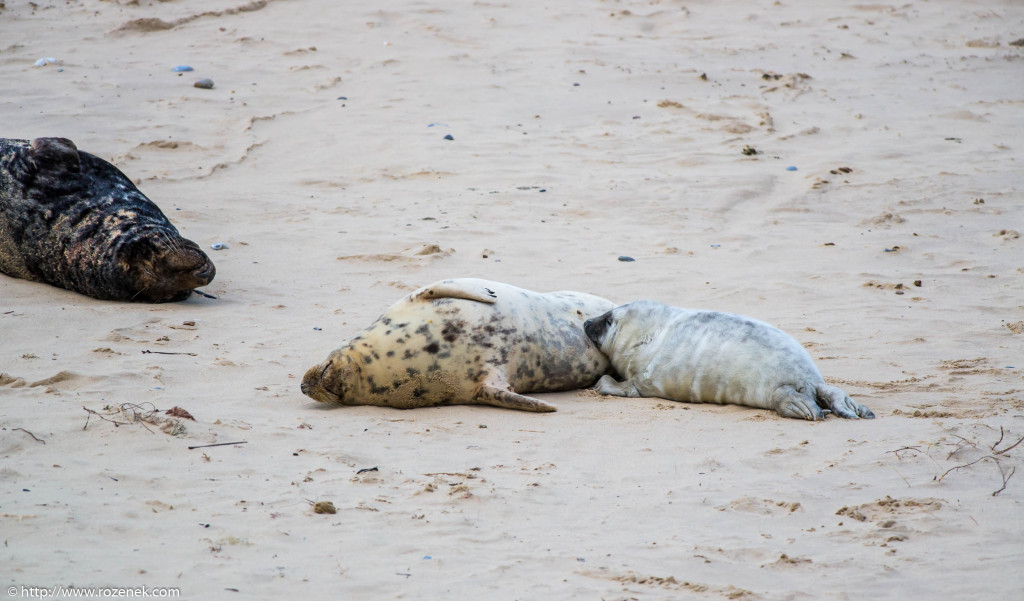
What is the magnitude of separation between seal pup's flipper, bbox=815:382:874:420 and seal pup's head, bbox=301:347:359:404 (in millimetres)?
2025

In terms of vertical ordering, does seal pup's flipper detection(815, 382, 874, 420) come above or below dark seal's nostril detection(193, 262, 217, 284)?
above

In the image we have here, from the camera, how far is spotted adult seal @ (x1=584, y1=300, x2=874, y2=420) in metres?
4.32

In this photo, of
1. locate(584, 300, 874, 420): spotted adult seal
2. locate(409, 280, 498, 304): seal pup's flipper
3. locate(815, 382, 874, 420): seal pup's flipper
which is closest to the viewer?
locate(815, 382, 874, 420): seal pup's flipper

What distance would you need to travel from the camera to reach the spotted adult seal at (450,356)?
449 centimetres

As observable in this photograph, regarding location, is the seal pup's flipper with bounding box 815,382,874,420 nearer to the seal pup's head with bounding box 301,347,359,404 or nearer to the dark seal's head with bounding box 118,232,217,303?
the seal pup's head with bounding box 301,347,359,404

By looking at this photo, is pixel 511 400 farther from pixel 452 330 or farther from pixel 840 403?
pixel 840 403

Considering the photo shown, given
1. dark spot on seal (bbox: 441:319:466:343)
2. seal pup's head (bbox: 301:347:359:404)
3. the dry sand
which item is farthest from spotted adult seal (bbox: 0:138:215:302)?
dark spot on seal (bbox: 441:319:466:343)

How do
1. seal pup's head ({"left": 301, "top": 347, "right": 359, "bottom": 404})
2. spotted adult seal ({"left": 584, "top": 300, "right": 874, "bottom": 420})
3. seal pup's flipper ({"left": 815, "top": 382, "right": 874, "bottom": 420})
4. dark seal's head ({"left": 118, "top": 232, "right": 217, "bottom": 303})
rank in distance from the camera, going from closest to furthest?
seal pup's flipper ({"left": 815, "top": 382, "right": 874, "bottom": 420})
spotted adult seal ({"left": 584, "top": 300, "right": 874, "bottom": 420})
seal pup's head ({"left": 301, "top": 347, "right": 359, "bottom": 404})
dark seal's head ({"left": 118, "top": 232, "right": 217, "bottom": 303})

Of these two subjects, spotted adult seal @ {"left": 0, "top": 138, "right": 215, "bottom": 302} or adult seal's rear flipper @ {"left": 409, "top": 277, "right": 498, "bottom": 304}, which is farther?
spotted adult seal @ {"left": 0, "top": 138, "right": 215, "bottom": 302}

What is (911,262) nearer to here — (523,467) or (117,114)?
(523,467)

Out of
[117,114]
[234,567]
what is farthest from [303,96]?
[234,567]

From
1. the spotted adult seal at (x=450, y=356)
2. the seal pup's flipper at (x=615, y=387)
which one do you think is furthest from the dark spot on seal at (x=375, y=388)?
the seal pup's flipper at (x=615, y=387)

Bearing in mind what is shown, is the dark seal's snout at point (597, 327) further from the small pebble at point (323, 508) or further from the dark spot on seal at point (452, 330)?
the small pebble at point (323, 508)

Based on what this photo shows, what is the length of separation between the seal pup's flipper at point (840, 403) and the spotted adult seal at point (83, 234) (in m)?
3.59
